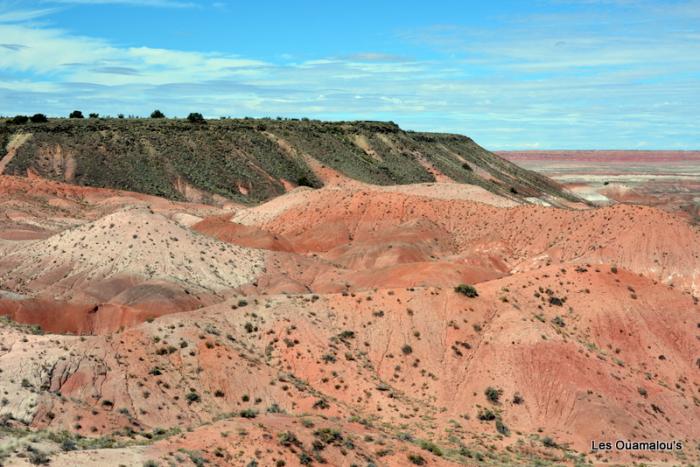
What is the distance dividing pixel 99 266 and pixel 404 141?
9407cm

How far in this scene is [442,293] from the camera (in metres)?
48.0

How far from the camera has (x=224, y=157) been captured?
11919 cm

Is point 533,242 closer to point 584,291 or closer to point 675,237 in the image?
point 675,237

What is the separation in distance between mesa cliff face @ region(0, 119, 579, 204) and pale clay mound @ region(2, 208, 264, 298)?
43.3 m

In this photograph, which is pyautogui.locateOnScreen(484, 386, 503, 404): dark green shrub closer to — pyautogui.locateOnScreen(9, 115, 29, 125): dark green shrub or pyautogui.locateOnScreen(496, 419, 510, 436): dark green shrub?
pyautogui.locateOnScreen(496, 419, 510, 436): dark green shrub

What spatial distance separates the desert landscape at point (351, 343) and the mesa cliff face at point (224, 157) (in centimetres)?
2732

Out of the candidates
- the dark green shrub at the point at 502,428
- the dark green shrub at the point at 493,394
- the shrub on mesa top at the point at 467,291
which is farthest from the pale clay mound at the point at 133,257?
the dark green shrub at the point at 502,428

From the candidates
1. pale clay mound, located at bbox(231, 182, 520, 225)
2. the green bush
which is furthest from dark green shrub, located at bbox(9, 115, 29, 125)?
pale clay mound, located at bbox(231, 182, 520, 225)

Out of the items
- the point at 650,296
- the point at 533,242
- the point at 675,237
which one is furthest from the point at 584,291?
the point at 533,242

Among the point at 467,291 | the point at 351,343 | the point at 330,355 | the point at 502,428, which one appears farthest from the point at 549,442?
the point at 467,291

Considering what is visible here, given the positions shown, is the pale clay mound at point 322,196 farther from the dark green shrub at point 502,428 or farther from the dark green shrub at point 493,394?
the dark green shrub at point 502,428

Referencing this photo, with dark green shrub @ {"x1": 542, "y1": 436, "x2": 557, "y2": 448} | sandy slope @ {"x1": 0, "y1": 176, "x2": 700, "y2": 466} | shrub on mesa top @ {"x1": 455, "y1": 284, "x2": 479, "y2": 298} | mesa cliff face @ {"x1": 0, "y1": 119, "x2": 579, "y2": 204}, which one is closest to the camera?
sandy slope @ {"x1": 0, "y1": 176, "x2": 700, "y2": 466}

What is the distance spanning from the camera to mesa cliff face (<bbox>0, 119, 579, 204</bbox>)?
10900cm

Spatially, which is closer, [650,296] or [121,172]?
[650,296]
